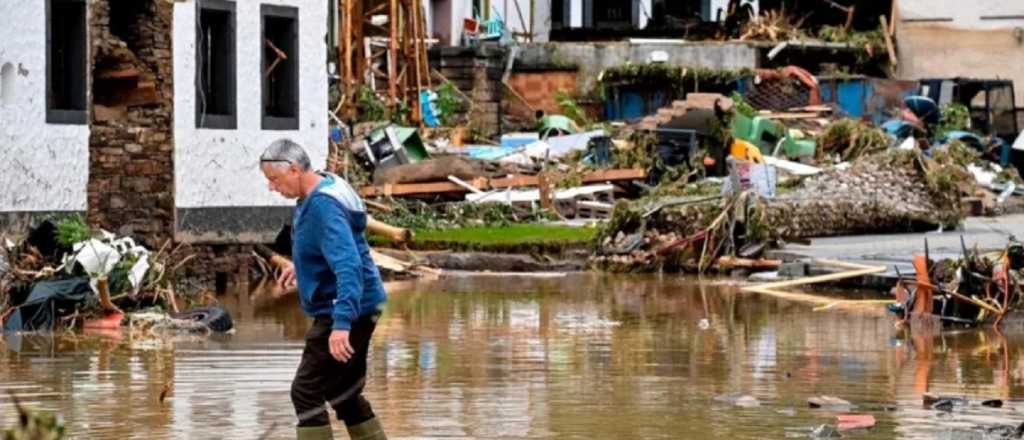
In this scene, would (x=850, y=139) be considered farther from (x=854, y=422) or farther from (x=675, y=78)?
(x=854, y=422)

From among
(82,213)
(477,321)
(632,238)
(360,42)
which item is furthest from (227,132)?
(360,42)

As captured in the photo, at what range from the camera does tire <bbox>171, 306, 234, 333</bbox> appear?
71.4 feet

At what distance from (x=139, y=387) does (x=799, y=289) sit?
41.3 ft

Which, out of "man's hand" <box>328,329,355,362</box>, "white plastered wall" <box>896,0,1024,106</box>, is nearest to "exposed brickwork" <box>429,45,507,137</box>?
"white plastered wall" <box>896,0,1024,106</box>

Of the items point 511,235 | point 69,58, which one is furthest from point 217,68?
point 511,235

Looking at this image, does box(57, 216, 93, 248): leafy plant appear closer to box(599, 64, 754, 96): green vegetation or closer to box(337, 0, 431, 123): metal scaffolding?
box(337, 0, 431, 123): metal scaffolding

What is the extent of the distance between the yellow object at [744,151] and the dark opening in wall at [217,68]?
14190 millimetres

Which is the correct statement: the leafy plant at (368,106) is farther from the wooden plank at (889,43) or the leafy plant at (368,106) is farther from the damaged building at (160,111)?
the wooden plank at (889,43)

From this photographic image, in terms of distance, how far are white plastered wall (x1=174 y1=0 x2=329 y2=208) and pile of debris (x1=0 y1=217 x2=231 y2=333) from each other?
6.51 meters

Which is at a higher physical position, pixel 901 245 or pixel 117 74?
pixel 117 74

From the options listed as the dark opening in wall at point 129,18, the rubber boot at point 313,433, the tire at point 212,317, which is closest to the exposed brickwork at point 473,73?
the dark opening in wall at point 129,18

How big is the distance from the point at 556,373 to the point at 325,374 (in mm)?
5716

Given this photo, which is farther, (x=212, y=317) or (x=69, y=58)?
(x=69, y=58)

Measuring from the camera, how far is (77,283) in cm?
2195
